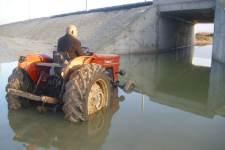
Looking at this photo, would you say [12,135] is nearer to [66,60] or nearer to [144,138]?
[66,60]

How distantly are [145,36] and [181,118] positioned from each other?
1859 cm

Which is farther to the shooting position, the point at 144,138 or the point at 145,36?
the point at 145,36

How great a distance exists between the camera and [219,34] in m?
18.7

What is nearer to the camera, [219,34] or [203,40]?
[219,34]

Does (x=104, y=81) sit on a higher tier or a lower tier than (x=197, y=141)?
higher

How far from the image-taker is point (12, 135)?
555 centimetres

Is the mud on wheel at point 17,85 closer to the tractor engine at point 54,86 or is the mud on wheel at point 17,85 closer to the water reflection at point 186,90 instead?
the tractor engine at point 54,86

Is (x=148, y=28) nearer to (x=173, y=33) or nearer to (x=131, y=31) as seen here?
(x=131, y=31)

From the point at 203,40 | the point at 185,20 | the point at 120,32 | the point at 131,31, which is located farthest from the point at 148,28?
the point at 203,40

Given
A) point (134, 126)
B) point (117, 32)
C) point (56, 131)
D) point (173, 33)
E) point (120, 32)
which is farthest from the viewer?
point (173, 33)

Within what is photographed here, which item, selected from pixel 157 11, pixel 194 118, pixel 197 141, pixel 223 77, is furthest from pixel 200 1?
pixel 197 141

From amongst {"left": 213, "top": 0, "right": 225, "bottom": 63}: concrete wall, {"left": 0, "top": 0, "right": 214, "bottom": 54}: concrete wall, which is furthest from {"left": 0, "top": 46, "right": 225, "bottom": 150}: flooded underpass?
{"left": 0, "top": 0, "right": 214, "bottom": 54}: concrete wall

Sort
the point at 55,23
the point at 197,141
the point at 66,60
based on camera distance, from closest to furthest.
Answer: the point at 197,141 → the point at 66,60 → the point at 55,23

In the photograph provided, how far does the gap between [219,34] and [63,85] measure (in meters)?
15.0
